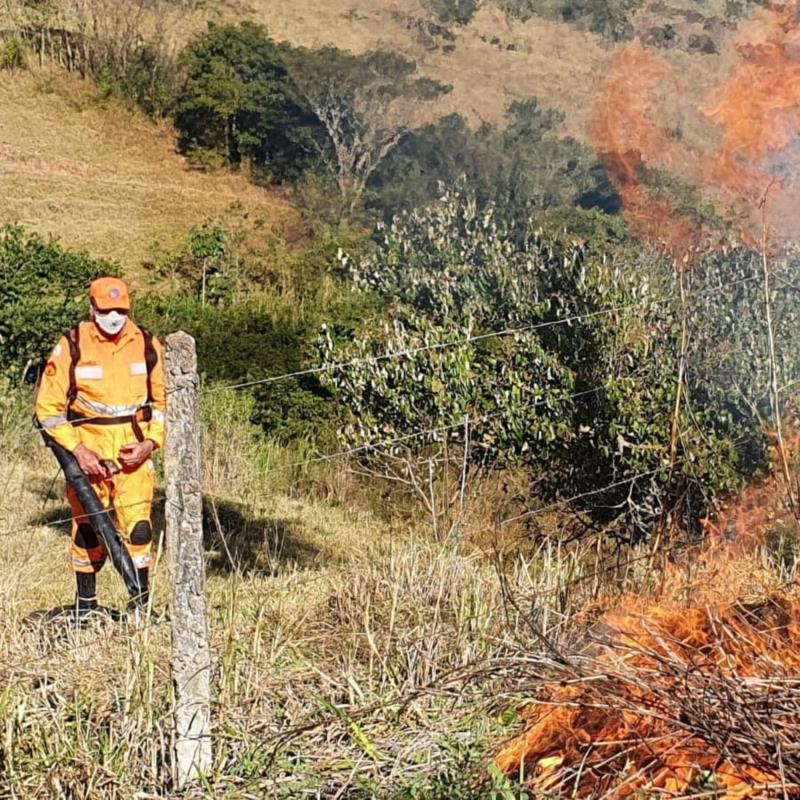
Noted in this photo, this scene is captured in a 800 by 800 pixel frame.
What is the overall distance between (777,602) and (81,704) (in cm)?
266

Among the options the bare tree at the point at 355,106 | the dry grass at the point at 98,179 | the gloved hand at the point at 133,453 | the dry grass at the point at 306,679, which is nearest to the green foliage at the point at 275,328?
the gloved hand at the point at 133,453

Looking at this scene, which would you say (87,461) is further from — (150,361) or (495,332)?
(495,332)

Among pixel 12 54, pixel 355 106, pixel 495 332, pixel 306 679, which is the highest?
pixel 12 54

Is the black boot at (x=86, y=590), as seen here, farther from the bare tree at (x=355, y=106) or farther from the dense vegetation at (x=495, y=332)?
the bare tree at (x=355, y=106)

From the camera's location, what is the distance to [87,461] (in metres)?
5.95

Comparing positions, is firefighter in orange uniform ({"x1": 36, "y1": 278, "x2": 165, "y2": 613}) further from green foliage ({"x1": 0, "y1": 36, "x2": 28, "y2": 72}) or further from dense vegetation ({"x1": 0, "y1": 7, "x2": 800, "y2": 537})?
green foliage ({"x1": 0, "y1": 36, "x2": 28, "y2": 72})

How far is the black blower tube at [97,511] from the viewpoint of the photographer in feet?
19.4

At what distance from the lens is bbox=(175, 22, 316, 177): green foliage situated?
35.8 m

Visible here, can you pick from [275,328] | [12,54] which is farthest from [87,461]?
[12,54]

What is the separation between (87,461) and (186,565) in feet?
6.86

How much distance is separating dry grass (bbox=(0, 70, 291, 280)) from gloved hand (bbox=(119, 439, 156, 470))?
23.1 metres

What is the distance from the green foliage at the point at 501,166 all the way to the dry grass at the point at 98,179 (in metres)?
3.63

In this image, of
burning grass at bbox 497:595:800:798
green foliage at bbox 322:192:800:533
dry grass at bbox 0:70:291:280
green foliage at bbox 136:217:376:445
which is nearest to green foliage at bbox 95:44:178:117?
dry grass at bbox 0:70:291:280

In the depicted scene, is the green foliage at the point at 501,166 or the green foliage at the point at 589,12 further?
the green foliage at the point at 589,12
